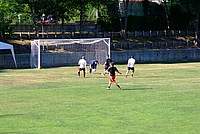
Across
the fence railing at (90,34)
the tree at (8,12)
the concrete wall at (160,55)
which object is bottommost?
the concrete wall at (160,55)

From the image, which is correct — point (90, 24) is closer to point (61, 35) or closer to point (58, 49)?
point (61, 35)

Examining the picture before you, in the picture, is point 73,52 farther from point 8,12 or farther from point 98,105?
point 98,105

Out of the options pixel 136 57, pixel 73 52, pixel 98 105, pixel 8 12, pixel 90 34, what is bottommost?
pixel 136 57

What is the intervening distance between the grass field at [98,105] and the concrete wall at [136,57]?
43.6 feet

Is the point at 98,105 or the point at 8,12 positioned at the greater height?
the point at 8,12

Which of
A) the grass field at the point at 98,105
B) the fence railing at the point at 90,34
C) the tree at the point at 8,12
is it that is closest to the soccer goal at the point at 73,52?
the tree at the point at 8,12

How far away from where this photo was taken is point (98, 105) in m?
25.8

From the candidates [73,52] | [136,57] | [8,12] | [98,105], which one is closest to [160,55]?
[136,57]

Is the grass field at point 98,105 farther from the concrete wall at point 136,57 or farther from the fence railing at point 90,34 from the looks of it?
the fence railing at point 90,34

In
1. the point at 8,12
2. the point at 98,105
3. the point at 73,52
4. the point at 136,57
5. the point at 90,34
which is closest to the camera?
the point at 98,105

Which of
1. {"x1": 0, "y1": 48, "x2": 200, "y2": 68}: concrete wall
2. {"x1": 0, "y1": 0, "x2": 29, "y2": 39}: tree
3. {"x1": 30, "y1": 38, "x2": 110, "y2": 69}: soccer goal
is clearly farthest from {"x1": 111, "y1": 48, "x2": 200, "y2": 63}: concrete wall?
{"x1": 0, "y1": 0, "x2": 29, "y2": 39}: tree

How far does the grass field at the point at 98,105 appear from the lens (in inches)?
782

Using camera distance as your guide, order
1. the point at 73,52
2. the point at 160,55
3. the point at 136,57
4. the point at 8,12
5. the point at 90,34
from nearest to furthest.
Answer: the point at 73,52, the point at 136,57, the point at 160,55, the point at 8,12, the point at 90,34

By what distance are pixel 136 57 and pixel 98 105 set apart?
37344mm
